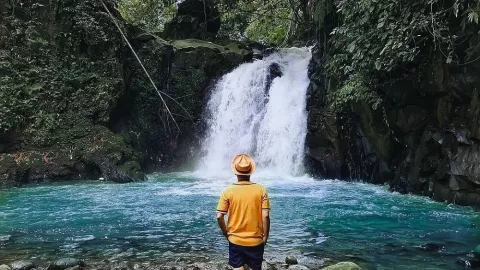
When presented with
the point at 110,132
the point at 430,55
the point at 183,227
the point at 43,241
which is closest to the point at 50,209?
the point at 43,241

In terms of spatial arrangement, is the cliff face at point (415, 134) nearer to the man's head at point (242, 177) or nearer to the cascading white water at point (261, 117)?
the cascading white water at point (261, 117)

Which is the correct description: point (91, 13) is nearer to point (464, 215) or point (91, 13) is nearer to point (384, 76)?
point (384, 76)

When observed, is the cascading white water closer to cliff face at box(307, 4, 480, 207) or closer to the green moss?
cliff face at box(307, 4, 480, 207)

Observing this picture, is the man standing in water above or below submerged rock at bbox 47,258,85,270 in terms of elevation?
above

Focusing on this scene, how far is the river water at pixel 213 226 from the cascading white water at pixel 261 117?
3406 mm

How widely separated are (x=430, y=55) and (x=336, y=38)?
3.75m

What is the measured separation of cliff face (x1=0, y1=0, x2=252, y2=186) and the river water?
2.59 m

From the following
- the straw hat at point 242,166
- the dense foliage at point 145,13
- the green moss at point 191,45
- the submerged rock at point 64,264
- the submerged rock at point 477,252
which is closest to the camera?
the straw hat at point 242,166

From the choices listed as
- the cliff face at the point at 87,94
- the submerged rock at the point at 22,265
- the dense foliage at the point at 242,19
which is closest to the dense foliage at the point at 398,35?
the submerged rock at the point at 22,265

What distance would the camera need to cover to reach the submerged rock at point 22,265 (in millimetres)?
6226

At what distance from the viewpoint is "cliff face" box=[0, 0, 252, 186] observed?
15.8m

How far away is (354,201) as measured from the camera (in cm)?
1110

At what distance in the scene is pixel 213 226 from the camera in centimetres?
875

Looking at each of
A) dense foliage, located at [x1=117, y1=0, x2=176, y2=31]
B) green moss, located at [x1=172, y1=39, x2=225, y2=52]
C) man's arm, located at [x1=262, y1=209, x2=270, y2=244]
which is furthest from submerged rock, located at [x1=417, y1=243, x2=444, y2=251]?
dense foliage, located at [x1=117, y1=0, x2=176, y2=31]
